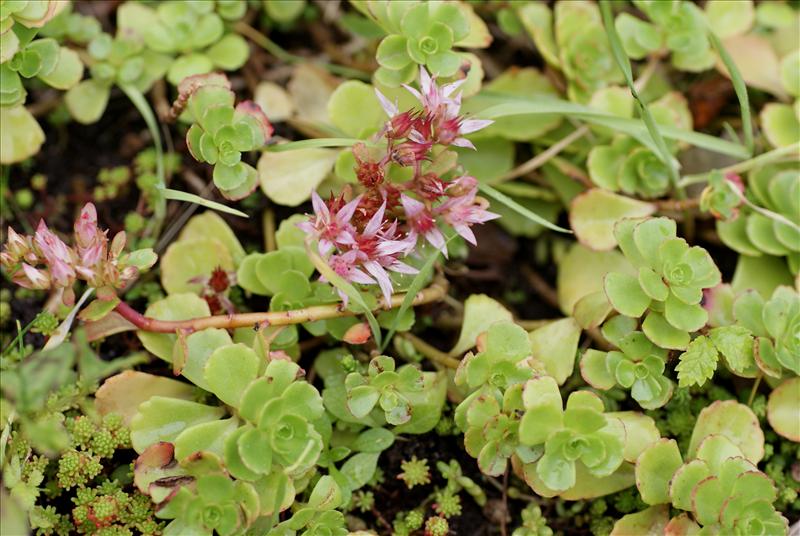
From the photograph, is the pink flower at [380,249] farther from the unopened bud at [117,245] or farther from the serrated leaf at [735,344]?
the serrated leaf at [735,344]

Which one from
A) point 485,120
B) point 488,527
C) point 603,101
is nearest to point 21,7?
point 485,120

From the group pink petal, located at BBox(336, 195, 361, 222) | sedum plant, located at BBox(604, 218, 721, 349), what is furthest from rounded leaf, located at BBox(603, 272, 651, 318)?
pink petal, located at BBox(336, 195, 361, 222)

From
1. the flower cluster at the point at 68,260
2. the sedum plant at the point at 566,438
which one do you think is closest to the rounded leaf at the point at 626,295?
the sedum plant at the point at 566,438

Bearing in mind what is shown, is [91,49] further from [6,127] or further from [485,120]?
[485,120]

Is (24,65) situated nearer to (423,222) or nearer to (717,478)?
(423,222)

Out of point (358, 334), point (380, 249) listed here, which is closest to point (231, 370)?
point (358, 334)
